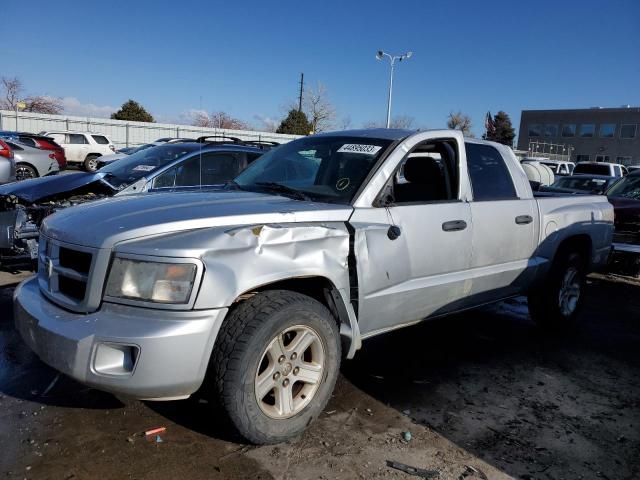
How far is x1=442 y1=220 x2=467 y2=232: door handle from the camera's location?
150 inches

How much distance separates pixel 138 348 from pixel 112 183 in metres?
4.75

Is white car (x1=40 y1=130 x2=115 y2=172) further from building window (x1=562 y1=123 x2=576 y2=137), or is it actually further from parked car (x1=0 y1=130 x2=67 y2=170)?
building window (x1=562 y1=123 x2=576 y2=137)

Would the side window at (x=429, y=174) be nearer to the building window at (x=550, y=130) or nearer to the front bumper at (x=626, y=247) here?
the front bumper at (x=626, y=247)

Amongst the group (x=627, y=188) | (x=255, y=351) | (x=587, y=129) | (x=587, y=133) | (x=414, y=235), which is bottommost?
(x=255, y=351)

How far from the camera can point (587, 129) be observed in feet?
175

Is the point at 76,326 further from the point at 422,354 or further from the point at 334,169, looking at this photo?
the point at 422,354

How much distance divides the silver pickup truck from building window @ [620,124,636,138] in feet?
180

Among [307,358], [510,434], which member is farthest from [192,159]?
[510,434]

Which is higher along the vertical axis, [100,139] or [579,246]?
[100,139]

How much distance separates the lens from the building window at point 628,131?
5038 cm

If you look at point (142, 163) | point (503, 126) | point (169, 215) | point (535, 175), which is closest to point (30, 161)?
point (142, 163)

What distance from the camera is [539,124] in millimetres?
56844

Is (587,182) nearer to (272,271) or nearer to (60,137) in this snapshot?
(272,271)

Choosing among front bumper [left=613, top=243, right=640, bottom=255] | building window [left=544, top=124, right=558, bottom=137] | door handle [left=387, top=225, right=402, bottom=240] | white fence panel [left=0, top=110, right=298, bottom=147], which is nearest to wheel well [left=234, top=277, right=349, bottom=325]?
door handle [left=387, top=225, right=402, bottom=240]
